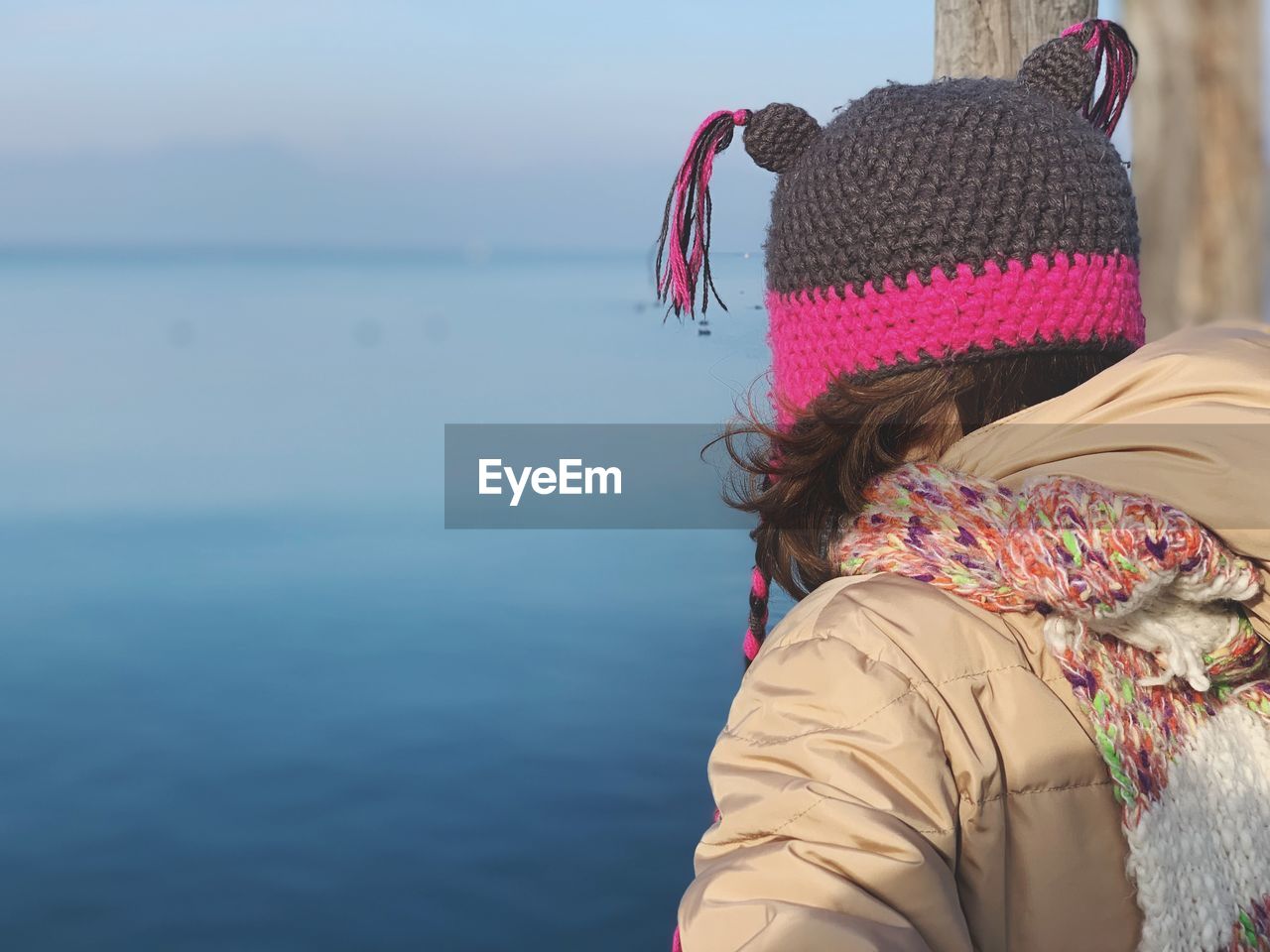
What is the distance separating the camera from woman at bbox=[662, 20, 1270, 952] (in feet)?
4.01

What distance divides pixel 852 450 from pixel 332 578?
239 inches

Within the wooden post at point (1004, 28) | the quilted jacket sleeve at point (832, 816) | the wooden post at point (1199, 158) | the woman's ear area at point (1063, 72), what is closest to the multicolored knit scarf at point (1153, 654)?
the quilted jacket sleeve at point (832, 816)

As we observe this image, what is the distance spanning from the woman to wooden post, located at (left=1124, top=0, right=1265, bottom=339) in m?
0.18

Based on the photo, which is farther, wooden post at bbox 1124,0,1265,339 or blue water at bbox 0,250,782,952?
blue water at bbox 0,250,782,952

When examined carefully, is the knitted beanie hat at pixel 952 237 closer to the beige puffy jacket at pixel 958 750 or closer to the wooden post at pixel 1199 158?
the wooden post at pixel 1199 158

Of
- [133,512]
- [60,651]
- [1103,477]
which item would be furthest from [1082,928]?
[133,512]

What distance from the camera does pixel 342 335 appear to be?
18.7 m

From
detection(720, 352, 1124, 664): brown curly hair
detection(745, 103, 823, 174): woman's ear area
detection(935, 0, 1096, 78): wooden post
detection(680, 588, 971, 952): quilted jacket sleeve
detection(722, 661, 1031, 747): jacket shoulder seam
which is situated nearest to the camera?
detection(680, 588, 971, 952): quilted jacket sleeve

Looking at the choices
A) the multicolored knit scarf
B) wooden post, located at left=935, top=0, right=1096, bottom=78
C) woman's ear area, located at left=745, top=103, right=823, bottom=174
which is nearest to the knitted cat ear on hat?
woman's ear area, located at left=745, top=103, right=823, bottom=174

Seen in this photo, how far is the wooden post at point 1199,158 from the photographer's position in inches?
62.2

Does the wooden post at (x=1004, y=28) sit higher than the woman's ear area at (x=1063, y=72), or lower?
higher

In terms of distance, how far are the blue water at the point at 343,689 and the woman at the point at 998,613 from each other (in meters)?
0.51

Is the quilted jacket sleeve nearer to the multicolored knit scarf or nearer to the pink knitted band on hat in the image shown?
the multicolored knit scarf

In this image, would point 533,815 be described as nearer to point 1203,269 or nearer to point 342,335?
point 1203,269
